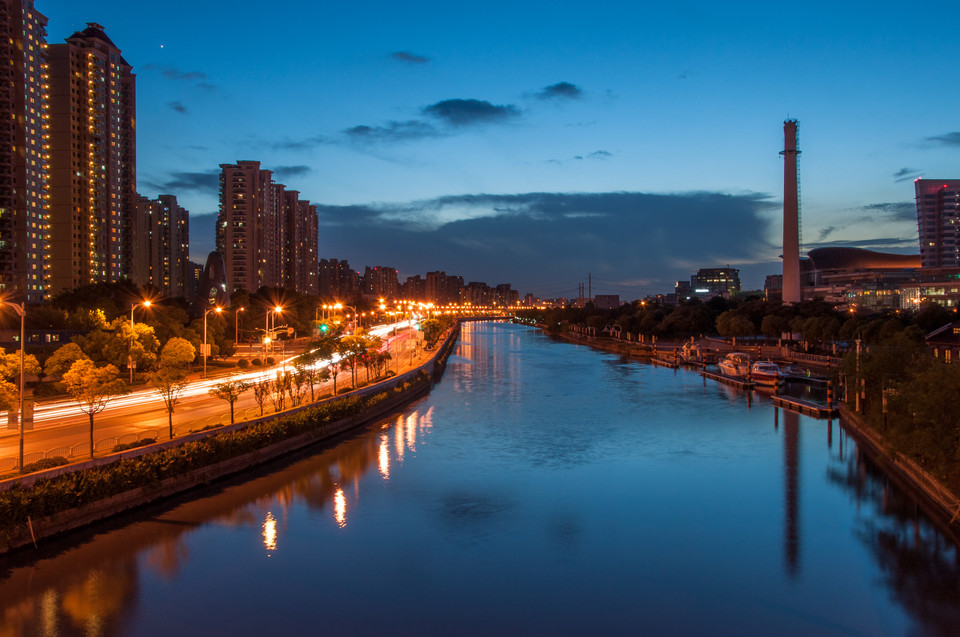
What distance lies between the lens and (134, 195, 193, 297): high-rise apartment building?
11669 centimetres

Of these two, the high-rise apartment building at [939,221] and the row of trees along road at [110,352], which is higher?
the high-rise apartment building at [939,221]

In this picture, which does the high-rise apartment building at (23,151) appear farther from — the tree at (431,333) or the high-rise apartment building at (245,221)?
the high-rise apartment building at (245,221)

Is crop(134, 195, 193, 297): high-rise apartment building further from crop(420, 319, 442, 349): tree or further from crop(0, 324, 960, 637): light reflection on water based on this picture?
crop(0, 324, 960, 637): light reflection on water

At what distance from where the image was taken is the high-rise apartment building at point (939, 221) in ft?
405

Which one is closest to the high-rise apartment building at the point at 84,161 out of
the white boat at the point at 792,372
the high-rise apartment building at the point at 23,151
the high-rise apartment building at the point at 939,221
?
the high-rise apartment building at the point at 23,151

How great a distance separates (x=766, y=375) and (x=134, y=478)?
30482 mm

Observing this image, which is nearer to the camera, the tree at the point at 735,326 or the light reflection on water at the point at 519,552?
the light reflection on water at the point at 519,552

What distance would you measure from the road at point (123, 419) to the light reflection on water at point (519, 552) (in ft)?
7.93

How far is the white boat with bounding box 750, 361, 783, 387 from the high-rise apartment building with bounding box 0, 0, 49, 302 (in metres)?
53.0

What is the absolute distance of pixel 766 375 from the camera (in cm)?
3659

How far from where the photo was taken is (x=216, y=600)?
11.1m

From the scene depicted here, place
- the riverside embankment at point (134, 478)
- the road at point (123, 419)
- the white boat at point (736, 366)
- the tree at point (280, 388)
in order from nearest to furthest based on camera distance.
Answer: the riverside embankment at point (134, 478) → the road at point (123, 419) → the tree at point (280, 388) → the white boat at point (736, 366)

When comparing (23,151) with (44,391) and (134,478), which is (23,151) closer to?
(44,391)

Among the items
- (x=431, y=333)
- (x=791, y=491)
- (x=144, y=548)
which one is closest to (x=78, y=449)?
(x=144, y=548)
